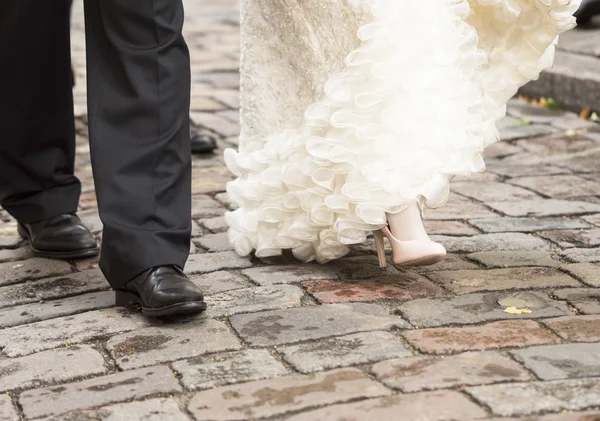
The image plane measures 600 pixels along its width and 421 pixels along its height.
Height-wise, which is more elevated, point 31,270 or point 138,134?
point 138,134

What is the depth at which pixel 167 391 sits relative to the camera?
2.25m

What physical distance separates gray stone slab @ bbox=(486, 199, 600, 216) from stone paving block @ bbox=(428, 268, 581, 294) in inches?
28.2

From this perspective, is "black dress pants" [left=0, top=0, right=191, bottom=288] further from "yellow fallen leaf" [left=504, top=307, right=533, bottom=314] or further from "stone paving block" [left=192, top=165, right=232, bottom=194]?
"stone paving block" [left=192, top=165, right=232, bottom=194]

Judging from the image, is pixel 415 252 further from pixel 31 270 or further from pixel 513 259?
pixel 31 270

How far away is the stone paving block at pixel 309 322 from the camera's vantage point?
2.52 m

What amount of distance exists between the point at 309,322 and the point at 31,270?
1.03m

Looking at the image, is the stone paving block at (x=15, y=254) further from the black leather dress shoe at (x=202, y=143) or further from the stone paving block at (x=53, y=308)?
the black leather dress shoe at (x=202, y=143)

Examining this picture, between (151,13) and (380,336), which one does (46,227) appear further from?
(380,336)

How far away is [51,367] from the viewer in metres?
2.42

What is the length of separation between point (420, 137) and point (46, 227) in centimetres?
129

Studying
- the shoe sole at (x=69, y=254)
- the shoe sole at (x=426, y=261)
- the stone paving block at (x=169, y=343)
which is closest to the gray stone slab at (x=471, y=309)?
the shoe sole at (x=426, y=261)

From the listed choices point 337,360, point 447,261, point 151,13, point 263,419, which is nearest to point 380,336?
point 337,360

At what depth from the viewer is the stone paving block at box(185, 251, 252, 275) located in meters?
3.12

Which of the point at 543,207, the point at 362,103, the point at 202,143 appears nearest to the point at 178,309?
the point at 362,103
